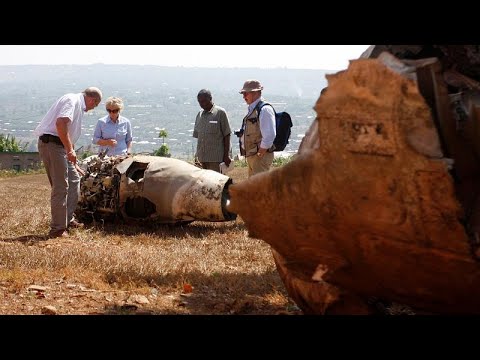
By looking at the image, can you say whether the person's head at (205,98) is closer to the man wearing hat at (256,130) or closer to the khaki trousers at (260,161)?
the man wearing hat at (256,130)

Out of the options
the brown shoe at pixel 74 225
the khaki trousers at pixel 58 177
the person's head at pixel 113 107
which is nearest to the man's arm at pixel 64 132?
the khaki trousers at pixel 58 177

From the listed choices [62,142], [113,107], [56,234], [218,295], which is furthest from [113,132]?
[218,295]

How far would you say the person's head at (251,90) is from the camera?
10.2 m

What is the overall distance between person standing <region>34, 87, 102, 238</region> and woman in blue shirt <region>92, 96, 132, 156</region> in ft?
4.93

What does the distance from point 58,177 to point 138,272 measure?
2.72m

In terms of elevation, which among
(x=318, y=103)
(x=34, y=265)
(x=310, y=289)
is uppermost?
(x=318, y=103)

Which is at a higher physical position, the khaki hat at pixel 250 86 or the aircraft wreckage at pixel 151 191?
the khaki hat at pixel 250 86

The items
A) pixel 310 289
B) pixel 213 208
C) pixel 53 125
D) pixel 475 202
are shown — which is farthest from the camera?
pixel 213 208

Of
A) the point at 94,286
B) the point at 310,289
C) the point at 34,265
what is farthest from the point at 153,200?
the point at 310,289

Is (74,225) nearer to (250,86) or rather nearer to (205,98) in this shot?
(205,98)

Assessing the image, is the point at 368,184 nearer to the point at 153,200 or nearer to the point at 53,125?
the point at 53,125

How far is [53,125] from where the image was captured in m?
8.94

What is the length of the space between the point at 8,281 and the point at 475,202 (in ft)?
13.6

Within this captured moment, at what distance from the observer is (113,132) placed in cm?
1132
